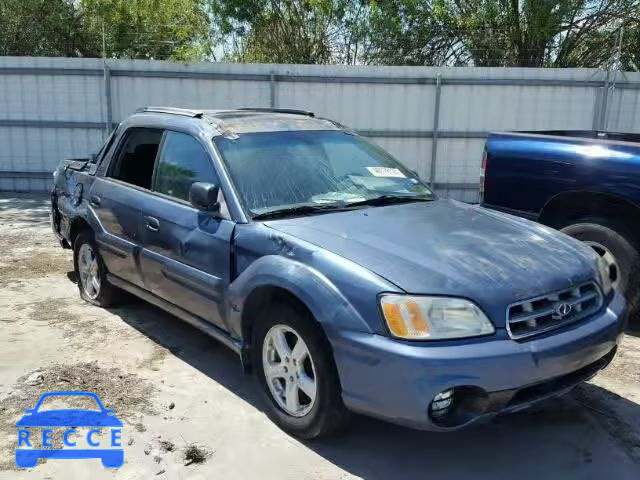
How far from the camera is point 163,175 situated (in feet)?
14.3

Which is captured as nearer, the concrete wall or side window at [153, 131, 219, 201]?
side window at [153, 131, 219, 201]

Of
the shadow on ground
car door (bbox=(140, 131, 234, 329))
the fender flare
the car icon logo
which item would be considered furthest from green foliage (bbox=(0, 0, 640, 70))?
the car icon logo

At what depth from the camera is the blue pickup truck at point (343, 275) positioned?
2748mm

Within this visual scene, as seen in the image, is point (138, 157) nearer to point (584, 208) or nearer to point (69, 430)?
point (69, 430)

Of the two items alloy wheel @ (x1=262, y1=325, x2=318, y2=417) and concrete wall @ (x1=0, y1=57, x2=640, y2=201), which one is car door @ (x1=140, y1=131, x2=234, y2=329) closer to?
alloy wheel @ (x1=262, y1=325, x2=318, y2=417)

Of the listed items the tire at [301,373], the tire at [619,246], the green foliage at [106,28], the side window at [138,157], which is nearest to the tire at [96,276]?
the side window at [138,157]

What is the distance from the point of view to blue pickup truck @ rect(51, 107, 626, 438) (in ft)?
9.02

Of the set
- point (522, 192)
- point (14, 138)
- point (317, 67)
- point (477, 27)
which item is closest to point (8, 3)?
point (14, 138)

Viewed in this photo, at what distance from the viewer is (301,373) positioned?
319 cm

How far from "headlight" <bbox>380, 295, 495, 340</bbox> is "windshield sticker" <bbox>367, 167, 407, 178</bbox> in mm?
1614

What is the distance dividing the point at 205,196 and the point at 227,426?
1307mm

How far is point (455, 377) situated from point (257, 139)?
2113 millimetres

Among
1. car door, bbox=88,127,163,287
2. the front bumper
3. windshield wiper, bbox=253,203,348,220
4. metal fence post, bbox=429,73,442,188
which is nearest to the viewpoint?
the front bumper

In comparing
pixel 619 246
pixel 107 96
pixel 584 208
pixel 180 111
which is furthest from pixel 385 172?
pixel 107 96
